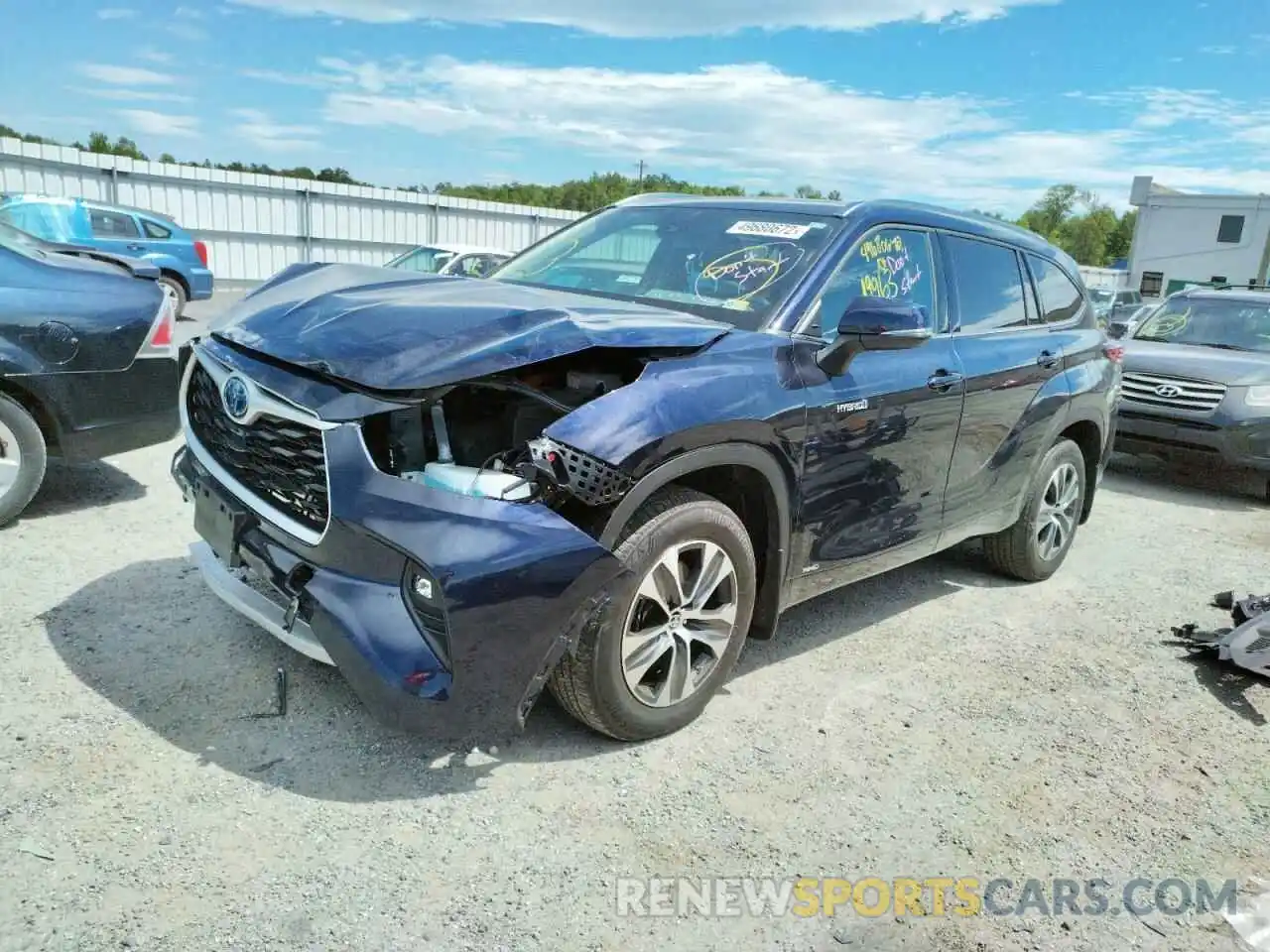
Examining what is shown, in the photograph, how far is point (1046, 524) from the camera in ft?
17.6

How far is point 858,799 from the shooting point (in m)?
3.11

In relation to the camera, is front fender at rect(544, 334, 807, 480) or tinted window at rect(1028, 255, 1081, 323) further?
tinted window at rect(1028, 255, 1081, 323)

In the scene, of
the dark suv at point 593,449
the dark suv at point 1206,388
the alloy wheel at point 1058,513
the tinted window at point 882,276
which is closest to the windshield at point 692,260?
the dark suv at point 593,449

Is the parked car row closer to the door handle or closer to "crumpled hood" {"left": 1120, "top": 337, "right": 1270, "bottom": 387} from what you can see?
the door handle

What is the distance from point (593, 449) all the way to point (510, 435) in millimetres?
408

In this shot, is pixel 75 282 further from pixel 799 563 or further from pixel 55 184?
pixel 55 184

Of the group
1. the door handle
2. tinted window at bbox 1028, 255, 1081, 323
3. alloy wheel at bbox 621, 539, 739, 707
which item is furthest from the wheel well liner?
tinted window at bbox 1028, 255, 1081, 323

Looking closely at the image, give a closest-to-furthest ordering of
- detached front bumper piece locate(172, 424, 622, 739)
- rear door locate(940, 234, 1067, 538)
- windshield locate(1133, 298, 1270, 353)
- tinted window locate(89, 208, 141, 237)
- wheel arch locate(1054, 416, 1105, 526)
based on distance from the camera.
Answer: detached front bumper piece locate(172, 424, 622, 739), rear door locate(940, 234, 1067, 538), wheel arch locate(1054, 416, 1105, 526), windshield locate(1133, 298, 1270, 353), tinted window locate(89, 208, 141, 237)

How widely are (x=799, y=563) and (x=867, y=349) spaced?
33.0 inches

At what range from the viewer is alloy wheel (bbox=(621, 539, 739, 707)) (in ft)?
10.0

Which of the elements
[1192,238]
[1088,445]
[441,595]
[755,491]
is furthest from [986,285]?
[1192,238]

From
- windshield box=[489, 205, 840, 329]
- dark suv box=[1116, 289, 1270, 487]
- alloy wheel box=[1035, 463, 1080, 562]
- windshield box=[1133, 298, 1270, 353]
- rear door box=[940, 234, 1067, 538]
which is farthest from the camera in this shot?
windshield box=[1133, 298, 1270, 353]

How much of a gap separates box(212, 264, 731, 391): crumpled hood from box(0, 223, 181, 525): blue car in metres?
1.95

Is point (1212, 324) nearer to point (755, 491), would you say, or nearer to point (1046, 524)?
point (1046, 524)
